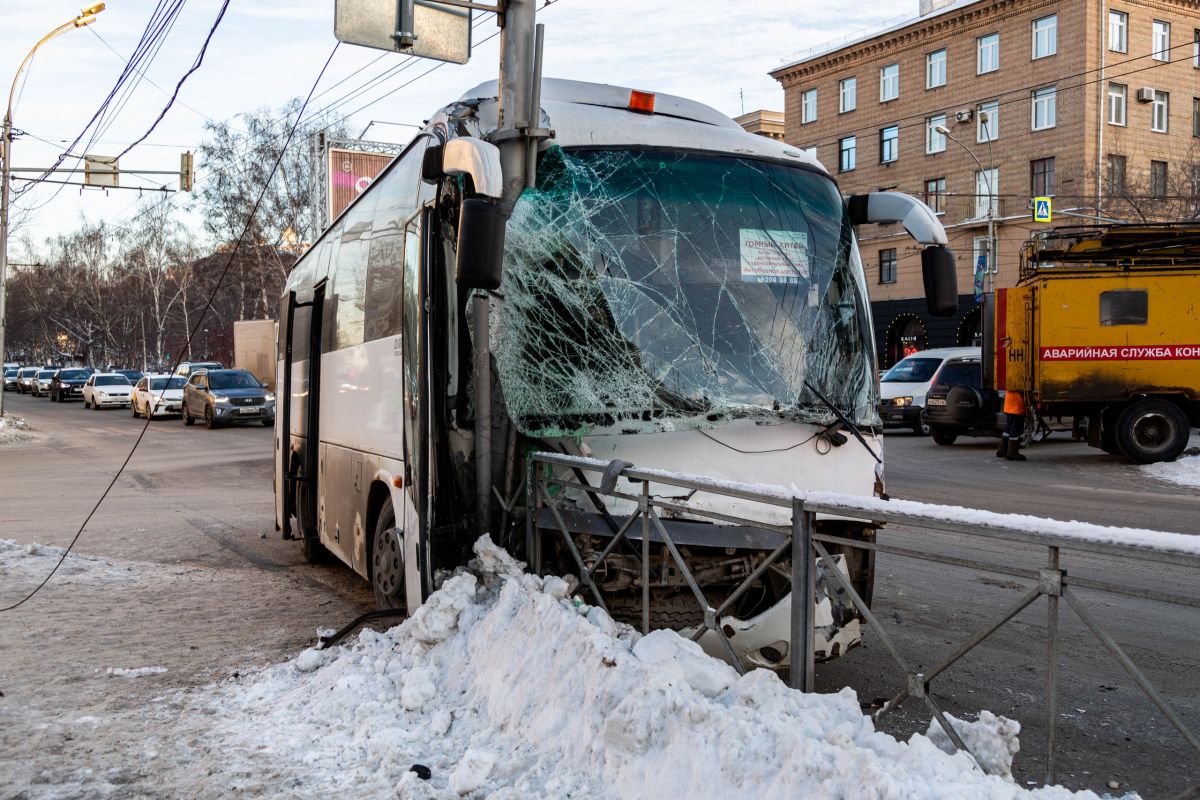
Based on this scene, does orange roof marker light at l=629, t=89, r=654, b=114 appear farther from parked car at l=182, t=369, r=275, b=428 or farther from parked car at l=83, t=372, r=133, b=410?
parked car at l=83, t=372, r=133, b=410

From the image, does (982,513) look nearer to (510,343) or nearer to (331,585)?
(510,343)

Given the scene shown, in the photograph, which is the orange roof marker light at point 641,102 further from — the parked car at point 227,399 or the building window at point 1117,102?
the building window at point 1117,102

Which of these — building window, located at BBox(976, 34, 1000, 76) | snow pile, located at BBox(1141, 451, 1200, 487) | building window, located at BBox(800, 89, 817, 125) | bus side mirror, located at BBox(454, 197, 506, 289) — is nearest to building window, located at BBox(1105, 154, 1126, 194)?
building window, located at BBox(976, 34, 1000, 76)

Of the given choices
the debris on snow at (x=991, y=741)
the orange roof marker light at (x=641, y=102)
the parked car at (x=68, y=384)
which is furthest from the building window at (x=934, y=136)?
the debris on snow at (x=991, y=741)

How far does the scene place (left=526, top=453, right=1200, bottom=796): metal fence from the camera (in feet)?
9.29

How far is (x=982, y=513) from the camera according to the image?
320 centimetres

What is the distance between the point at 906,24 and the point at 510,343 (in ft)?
152

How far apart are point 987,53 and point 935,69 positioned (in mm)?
2527

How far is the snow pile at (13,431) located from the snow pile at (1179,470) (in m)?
24.7

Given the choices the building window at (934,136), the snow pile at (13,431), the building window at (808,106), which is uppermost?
the building window at (808,106)

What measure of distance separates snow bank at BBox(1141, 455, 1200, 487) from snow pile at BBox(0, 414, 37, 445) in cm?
2467

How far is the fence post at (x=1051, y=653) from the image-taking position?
116 inches

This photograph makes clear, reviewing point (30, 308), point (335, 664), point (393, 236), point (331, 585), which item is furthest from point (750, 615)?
point (30, 308)

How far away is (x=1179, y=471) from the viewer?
54.1ft
